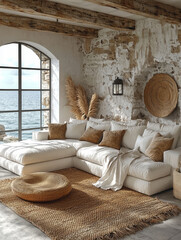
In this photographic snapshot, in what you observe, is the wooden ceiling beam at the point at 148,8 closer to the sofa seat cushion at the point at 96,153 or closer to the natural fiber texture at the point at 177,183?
the sofa seat cushion at the point at 96,153

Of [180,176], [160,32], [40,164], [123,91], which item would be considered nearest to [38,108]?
[123,91]

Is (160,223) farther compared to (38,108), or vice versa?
(38,108)

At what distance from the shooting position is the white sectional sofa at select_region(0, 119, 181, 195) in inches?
178

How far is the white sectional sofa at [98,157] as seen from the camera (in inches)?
178

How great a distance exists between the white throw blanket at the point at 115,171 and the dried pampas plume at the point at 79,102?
2.90 m

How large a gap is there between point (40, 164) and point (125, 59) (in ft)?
10.4

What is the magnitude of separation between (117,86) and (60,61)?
1.64 meters

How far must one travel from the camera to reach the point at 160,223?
12.0 feet

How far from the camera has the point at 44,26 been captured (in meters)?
6.75

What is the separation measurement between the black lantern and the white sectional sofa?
1.21 m

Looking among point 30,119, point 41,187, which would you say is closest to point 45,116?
point 30,119

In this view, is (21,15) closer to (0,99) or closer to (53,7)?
(53,7)

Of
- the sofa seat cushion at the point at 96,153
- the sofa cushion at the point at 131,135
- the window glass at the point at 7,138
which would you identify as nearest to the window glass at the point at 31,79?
the window glass at the point at 7,138

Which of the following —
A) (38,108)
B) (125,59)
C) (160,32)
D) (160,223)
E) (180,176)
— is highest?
(160,32)
